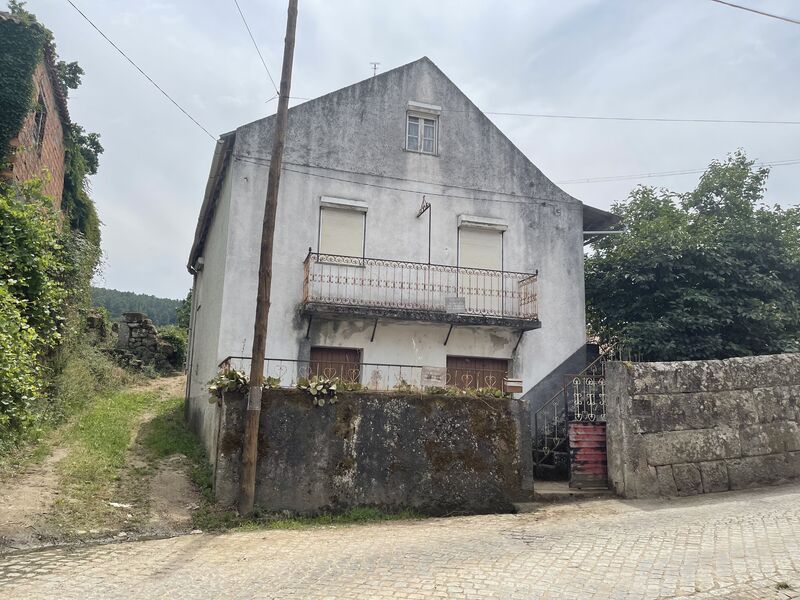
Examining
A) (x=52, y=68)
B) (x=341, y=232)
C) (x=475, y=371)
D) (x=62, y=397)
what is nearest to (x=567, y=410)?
(x=475, y=371)

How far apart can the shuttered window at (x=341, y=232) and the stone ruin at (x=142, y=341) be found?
14047 millimetres

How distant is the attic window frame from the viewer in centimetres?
1411

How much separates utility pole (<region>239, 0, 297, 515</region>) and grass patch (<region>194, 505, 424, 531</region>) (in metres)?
0.18

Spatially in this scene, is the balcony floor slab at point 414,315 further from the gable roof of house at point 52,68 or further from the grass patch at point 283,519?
the gable roof of house at point 52,68

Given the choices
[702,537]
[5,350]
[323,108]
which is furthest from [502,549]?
[323,108]

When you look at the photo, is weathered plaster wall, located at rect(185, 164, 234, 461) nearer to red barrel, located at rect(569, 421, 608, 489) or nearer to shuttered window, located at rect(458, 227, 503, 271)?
shuttered window, located at rect(458, 227, 503, 271)

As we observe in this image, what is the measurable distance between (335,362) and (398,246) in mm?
2906

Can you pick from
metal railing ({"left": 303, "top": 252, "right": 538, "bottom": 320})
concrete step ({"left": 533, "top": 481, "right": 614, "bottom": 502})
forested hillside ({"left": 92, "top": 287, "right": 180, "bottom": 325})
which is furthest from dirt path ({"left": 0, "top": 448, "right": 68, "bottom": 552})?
forested hillside ({"left": 92, "top": 287, "right": 180, "bottom": 325})

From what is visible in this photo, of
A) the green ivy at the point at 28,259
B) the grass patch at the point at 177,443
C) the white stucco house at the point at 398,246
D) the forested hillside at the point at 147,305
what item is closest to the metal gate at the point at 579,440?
the white stucco house at the point at 398,246

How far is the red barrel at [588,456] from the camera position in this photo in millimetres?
10258

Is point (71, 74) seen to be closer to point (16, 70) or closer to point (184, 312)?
point (16, 70)

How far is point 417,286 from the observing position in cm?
1323

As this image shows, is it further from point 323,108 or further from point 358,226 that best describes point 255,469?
point 323,108

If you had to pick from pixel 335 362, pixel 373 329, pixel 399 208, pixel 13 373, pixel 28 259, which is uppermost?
pixel 399 208
